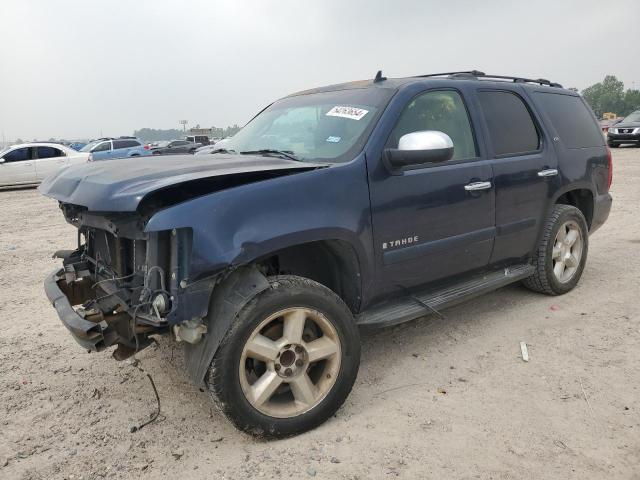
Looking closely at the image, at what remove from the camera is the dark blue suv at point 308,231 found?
247cm

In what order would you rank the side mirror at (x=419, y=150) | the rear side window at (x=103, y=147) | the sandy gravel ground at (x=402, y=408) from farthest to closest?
the rear side window at (x=103, y=147)
the side mirror at (x=419, y=150)
the sandy gravel ground at (x=402, y=408)

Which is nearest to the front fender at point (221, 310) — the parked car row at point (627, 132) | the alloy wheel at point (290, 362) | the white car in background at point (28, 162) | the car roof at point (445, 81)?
the alloy wheel at point (290, 362)

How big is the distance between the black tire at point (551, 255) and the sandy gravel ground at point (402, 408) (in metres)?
0.18

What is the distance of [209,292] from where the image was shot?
246 cm

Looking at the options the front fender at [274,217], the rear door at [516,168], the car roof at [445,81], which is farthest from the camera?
the rear door at [516,168]

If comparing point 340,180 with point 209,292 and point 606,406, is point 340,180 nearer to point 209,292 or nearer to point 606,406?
point 209,292

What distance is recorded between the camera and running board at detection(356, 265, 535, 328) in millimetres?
3158

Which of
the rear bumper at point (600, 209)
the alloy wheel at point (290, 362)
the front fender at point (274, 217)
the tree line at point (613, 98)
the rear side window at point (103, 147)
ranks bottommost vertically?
the alloy wheel at point (290, 362)

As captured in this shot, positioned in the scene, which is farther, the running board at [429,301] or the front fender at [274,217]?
the running board at [429,301]

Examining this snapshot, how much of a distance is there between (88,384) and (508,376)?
2.74 metres

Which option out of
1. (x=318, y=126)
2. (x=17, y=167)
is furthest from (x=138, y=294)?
(x=17, y=167)

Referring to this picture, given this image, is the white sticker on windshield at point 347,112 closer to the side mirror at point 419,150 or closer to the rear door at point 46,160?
the side mirror at point 419,150

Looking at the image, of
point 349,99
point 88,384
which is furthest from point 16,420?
point 349,99

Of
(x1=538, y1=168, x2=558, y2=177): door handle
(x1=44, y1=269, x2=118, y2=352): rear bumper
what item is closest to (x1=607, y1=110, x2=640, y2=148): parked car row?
(x1=538, y1=168, x2=558, y2=177): door handle
